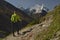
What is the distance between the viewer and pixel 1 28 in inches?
5472

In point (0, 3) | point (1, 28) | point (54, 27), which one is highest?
point (0, 3)

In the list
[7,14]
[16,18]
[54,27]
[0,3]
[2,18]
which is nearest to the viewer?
[54,27]

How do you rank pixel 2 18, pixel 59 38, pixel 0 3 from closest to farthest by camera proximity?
pixel 59 38, pixel 2 18, pixel 0 3

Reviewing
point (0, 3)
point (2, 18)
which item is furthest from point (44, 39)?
point (0, 3)

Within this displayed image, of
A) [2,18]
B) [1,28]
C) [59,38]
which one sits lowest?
[59,38]

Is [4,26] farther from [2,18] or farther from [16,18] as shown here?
[16,18]

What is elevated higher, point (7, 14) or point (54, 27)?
point (7, 14)

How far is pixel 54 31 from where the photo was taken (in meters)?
28.4

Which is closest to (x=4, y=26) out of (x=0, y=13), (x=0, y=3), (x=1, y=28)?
(x=1, y=28)

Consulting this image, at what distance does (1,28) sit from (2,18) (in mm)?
18037

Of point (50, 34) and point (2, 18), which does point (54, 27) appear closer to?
point (50, 34)

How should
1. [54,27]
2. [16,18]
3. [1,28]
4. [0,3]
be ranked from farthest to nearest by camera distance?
[0,3] < [1,28] < [16,18] < [54,27]

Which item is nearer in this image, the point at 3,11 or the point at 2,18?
the point at 2,18

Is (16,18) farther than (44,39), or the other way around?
(16,18)
